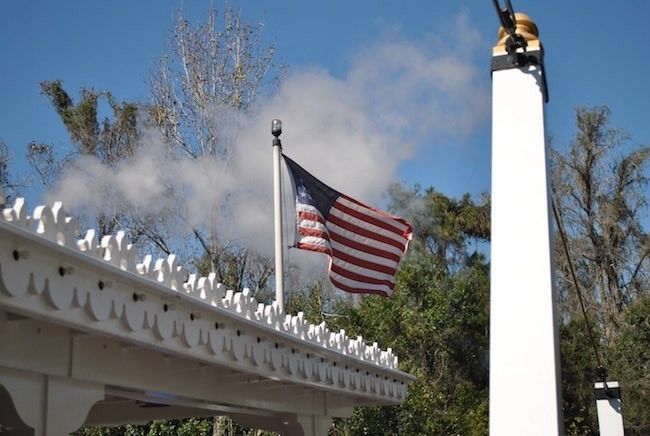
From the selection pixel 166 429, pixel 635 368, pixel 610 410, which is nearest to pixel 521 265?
pixel 610 410

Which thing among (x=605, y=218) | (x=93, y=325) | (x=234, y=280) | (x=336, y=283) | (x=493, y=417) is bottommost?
(x=493, y=417)

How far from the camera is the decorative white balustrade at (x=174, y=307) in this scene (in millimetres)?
4512

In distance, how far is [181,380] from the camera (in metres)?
6.91

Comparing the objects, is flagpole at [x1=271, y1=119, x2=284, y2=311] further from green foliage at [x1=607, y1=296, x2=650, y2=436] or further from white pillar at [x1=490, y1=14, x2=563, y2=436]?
green foliage at [x1=607, y1=296, x2=650, y2=436]

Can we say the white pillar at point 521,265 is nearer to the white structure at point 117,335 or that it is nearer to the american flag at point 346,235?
the white structure at point 117,335

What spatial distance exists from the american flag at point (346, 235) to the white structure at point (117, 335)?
206cm

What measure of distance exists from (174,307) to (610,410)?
10555 millimetres

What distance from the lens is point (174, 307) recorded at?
575cm

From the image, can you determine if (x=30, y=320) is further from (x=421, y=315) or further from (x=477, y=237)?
(x=477, y=237)

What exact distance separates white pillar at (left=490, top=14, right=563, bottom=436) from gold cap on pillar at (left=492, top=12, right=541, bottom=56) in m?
0.02

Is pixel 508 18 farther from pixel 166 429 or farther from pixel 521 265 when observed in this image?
pixel 166 429

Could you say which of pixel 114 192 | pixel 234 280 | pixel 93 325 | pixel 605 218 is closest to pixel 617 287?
pixel 605 218

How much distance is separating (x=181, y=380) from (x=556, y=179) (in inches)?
910

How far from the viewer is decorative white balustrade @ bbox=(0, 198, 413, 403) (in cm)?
451
